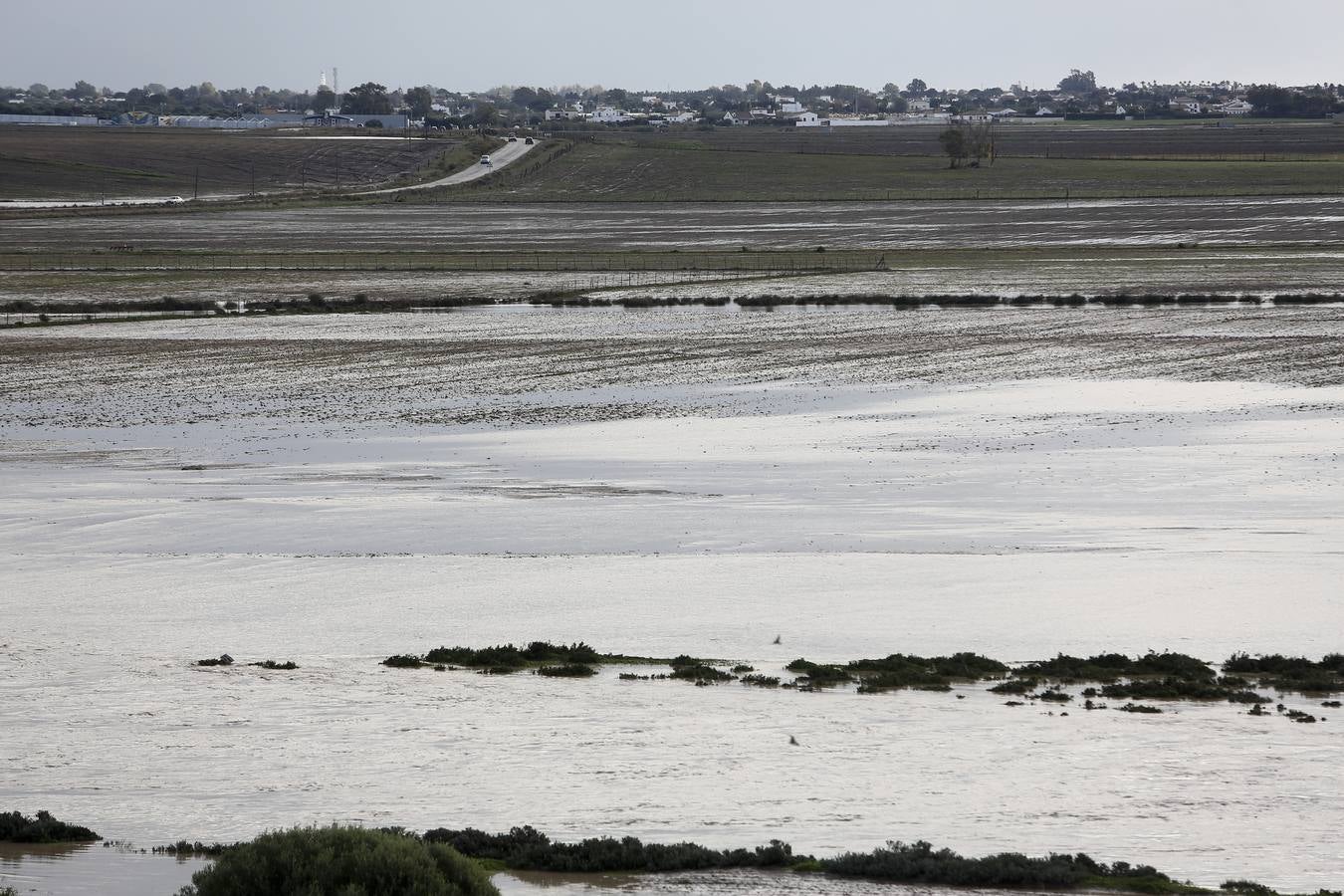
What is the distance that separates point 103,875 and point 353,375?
105ft

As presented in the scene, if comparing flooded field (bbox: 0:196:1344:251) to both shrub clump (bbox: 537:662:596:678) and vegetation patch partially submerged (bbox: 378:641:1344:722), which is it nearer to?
vegetation patch partially submerged (bbox: 378:641:1344:722)

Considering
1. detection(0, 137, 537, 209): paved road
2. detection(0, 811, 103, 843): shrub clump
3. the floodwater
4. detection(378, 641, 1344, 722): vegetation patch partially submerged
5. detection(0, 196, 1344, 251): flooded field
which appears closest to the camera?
detection(0, 811, 103, 843): shrub clump

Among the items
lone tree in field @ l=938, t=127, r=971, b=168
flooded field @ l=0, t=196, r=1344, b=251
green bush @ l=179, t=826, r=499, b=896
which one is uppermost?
lone tree in field @ l=938, t=127, r=971, b=168

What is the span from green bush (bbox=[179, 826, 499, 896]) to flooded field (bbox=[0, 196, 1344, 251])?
75.2 metres

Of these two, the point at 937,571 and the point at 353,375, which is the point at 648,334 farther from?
the point at 937,571

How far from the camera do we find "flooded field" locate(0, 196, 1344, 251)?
289 ft

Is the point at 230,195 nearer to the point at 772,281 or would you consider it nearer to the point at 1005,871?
the point at 772,281

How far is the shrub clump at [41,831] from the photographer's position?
48.0 ft

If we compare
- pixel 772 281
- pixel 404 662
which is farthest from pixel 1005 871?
pixel 772 281

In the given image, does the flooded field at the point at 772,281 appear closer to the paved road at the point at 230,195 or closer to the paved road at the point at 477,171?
the paved road at the point at 230,195

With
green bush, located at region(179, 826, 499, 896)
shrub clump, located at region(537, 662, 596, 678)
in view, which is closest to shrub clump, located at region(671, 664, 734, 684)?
shrub clump, located at region(537, 662, 596, 678)

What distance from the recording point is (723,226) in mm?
101188

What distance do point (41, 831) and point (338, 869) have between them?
192 inches

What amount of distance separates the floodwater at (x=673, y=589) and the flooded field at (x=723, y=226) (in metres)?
43.0
